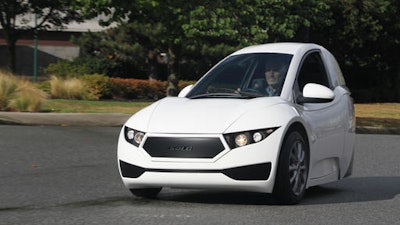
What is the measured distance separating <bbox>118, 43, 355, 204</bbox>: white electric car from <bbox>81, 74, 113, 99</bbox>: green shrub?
2381 cm

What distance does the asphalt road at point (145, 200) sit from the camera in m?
8.42

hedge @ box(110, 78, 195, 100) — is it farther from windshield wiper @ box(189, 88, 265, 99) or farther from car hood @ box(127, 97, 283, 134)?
car hood @ box(127, 97, 283, 134)

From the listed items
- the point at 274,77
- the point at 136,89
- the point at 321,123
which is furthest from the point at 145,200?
the point at 136,89

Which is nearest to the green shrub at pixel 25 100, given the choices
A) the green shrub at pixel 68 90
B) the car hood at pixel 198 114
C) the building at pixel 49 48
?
the green shrub at pixel 68 90

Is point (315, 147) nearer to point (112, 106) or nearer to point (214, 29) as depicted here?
point (214, 29)

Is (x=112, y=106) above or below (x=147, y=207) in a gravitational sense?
below

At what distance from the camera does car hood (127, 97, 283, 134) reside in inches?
348

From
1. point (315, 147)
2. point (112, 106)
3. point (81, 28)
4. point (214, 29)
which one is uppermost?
point (315, 147)

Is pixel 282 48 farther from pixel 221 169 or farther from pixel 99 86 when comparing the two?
pixel 99 86

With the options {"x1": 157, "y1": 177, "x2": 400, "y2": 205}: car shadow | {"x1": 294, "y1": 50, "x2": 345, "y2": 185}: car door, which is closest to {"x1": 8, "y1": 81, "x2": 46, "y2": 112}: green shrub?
{"x1": 157, "y1": 177, "x2": 400, "y2": 205}: car shadow

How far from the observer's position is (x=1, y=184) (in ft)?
36.3

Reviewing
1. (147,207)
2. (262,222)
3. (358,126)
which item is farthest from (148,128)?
(358,126)

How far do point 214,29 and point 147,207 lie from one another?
17843 millimetres

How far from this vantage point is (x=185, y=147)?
28.8ft
